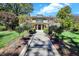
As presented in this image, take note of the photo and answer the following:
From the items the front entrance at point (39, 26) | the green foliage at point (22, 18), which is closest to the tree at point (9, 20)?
the green foliage at point (22, 18)

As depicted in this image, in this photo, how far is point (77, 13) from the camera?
22.6 ft

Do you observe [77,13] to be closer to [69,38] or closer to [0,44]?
[69,38]

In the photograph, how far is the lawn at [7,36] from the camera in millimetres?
7004

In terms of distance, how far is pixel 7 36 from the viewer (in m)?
7.12

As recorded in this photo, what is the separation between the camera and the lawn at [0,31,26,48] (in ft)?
23.0

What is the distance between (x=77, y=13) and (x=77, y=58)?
1.09 metres

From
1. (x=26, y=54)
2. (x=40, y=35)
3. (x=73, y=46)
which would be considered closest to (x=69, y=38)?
(x=73, y=46)

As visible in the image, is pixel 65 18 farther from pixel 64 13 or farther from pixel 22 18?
pixel 22 18

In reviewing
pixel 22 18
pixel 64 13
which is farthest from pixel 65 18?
pixel 22 18

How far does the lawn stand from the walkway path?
0.38m

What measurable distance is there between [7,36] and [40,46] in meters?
0.86

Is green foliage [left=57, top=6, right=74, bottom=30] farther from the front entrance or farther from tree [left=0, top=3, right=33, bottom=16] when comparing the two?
tree [left=0, top=3, right=33, bottom=16]

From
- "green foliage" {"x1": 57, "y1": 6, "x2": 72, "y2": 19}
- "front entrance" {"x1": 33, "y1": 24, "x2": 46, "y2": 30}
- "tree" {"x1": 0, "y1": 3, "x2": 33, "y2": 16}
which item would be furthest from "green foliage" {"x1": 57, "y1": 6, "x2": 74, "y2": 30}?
"tree" {"x1": 0, "y1": 3, "x2": 33, "y2": 16}

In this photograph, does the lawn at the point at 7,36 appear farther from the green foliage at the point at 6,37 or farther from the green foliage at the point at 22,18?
the green foliage at the point at 22,18
